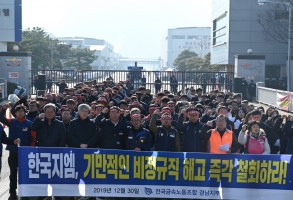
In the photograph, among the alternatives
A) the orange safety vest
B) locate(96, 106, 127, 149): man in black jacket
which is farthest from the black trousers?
the orange safety vest

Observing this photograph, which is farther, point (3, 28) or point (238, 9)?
point (238, 9)

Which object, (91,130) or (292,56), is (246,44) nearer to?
(292,56)

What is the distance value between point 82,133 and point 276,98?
23742mm

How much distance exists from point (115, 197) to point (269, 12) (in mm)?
49989

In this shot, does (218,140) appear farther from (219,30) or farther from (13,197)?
(219,30)

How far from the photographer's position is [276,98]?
105 feet

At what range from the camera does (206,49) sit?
589 feet

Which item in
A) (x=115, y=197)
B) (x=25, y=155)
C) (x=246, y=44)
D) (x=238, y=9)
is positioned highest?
(x=238, y=9)

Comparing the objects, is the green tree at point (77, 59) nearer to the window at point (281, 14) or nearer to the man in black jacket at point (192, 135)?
the window at point (281, 14)

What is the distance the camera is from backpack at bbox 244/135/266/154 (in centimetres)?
960

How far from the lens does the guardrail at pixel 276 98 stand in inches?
1163

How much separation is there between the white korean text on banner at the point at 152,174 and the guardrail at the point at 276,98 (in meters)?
20.6

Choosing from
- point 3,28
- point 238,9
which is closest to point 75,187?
point 3,28

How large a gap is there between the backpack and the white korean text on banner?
37 centimetres
